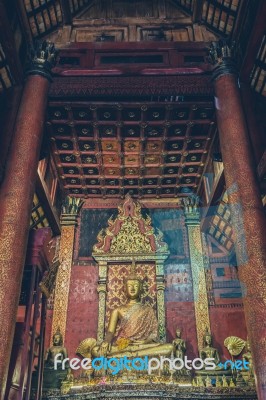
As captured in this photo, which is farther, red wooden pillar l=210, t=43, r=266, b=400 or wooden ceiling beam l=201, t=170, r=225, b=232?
wooden ceiling beam l=201, t=170, r=225, b=232

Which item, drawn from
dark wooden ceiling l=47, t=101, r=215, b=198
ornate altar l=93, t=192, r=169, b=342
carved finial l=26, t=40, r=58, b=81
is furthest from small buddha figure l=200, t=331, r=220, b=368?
carved finial l=26, t=40, r=58, b=81

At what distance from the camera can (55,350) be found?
8.38 m

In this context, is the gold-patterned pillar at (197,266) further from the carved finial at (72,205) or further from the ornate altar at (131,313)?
the carved finial at (72,205)

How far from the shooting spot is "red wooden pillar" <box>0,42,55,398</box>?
16.4ft

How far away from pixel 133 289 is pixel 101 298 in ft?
3.62

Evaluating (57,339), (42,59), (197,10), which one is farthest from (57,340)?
(197,10)

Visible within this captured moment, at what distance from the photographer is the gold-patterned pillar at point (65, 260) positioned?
9.37 metres

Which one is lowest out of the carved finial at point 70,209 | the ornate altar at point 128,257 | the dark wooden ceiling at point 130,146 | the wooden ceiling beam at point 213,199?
the ornate altar at point 128,257

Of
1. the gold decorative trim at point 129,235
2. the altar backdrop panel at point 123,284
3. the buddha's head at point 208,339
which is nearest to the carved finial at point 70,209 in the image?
the gold decorative trim at point 129,235

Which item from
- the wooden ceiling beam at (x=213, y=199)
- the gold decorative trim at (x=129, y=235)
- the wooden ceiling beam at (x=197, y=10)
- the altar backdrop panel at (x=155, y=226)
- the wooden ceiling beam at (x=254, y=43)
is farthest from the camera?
the altar backdrop panel at (x=155, y=226)

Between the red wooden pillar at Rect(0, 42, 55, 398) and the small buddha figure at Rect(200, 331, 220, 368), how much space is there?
503 centimetres

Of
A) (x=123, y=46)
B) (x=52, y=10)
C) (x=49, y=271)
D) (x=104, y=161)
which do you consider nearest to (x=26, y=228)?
(x=49, y=271)

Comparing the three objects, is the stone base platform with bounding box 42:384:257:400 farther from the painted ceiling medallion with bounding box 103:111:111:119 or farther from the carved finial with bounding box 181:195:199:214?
the painted ceiling medallion with bounding box 103:111:111:119

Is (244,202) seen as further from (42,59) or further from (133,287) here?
(42,59)
